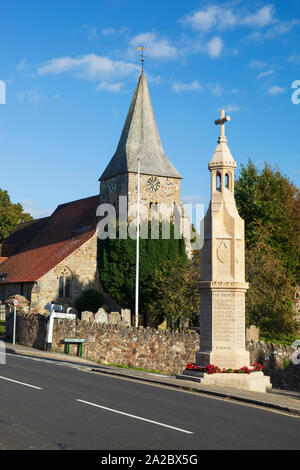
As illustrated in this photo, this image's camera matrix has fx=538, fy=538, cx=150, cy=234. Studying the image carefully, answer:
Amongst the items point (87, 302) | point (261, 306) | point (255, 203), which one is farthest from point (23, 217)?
point (261, 306)

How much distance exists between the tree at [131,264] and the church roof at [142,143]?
7764 millimetres

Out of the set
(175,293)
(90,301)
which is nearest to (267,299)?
(175,293)

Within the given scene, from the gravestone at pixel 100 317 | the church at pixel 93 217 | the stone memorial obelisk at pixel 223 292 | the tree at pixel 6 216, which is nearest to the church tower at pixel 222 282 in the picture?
the stone memorial obelisk at pixel 223 292

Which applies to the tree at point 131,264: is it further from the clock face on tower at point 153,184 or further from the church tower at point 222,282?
the church tower at point 222,282

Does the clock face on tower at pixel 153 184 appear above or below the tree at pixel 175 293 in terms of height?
above

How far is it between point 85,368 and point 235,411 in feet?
32.5

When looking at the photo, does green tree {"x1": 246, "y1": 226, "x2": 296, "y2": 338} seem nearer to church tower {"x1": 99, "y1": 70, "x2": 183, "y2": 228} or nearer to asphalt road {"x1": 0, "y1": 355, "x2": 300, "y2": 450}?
church tower {"x1": 99, "y1": 70, "x2": 183, "y2": 228}

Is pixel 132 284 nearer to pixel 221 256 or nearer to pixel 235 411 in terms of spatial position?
pixel 221 256

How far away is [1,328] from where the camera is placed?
126 ft

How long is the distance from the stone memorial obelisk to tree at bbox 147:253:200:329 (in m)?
20.1

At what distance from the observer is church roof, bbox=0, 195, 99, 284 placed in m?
50.9

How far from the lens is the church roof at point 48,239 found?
5094cm

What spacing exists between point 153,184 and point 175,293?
630 inches

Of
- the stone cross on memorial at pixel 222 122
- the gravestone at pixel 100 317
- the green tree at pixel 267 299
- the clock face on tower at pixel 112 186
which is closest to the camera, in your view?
the stone cross on memorial at pixel 222 122
